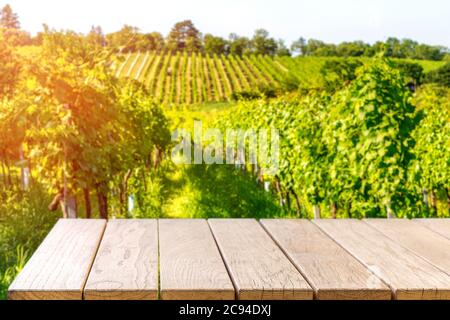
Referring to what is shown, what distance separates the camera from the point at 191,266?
1.61 meters

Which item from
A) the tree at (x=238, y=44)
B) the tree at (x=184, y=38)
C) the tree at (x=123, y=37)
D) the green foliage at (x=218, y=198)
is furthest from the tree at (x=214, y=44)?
the tree at (x=123, y=37)

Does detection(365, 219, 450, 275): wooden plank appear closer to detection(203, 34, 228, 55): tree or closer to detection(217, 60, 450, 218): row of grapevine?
detection(217, 60, 450, 218): row of grapevine

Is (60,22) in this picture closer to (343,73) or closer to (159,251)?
(159,251)

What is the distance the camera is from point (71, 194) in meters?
5.66

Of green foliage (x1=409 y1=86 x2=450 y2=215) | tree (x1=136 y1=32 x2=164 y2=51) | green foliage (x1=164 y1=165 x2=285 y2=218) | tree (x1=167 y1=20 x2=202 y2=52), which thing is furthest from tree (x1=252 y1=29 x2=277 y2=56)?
green foliage (x1=409 y1=86 x2=450 y2=215)

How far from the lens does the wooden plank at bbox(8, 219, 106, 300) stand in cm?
144

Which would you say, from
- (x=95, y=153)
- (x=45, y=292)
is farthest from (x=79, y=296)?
(x=95, y=153)

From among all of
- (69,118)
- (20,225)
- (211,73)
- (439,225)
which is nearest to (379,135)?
(69,118)

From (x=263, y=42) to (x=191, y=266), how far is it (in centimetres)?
2975

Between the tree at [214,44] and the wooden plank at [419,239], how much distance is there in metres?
27.8

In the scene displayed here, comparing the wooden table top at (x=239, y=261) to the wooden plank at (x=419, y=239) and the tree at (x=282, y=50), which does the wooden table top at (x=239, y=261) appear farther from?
the tree at (x=282, y=50)

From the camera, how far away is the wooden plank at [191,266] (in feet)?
4.76

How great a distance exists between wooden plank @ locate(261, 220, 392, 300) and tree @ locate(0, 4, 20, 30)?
7.32 metres

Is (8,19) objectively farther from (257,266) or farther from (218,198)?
(257,266)
